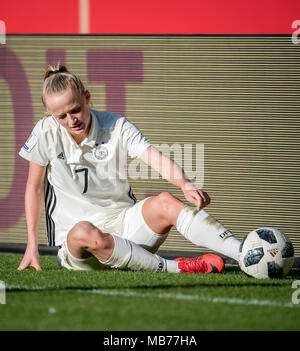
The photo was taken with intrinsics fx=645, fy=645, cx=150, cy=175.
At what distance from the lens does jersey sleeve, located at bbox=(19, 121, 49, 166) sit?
4512 mm

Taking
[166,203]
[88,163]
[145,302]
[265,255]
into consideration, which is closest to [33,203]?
[88,163]

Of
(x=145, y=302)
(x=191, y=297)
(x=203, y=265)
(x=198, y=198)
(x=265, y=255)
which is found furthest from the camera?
(x=203, y=265)

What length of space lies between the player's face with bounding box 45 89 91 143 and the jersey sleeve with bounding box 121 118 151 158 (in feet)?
1.00

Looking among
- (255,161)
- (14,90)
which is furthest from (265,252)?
(14,90)

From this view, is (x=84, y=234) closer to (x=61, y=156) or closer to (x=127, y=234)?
(x=127, y=234)

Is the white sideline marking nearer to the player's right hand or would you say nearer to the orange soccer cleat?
the player's right hand

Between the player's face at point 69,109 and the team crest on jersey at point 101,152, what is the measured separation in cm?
22

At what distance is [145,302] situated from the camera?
11.1 ft

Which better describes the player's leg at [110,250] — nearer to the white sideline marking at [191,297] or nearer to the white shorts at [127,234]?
the white shorts at [127,234]

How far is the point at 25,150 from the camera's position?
452 centimetres

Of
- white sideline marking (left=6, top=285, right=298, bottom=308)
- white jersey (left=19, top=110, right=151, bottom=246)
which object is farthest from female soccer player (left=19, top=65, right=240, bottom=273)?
white sideline marking (left=6, top=285, right=298, bottom=308)

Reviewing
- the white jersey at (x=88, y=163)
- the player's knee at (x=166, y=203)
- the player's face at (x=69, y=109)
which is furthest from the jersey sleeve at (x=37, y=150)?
the player's knee at (x=166, y=203)

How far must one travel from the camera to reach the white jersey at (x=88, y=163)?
4523mm

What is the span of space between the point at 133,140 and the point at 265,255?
1193mm
